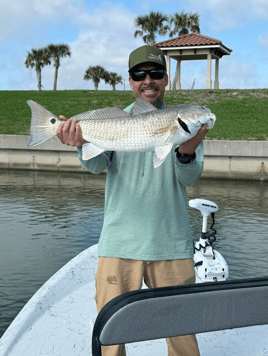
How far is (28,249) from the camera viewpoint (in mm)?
8547

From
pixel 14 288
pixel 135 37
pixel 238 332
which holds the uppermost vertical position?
pixel 135 37

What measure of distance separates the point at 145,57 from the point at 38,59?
6451cm

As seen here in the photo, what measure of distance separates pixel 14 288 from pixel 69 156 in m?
12.6

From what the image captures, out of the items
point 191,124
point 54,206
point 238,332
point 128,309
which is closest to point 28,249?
point 54,206

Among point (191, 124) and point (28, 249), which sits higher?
point (191, 124)

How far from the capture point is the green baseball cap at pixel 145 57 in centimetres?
262

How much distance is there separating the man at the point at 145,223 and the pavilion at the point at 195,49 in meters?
31.4

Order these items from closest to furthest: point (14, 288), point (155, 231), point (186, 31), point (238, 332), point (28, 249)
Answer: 1. point (155, 231)
2. point (238, 332)
3. point (14, 288)
4. point (28, 249)
5. point (186, 31)

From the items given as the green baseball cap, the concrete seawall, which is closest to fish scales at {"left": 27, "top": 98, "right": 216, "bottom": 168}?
the green baseball cap

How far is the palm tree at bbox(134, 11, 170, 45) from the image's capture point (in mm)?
55094

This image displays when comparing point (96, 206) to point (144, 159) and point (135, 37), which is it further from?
point (135, 37)

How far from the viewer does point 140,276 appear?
263 centimetres

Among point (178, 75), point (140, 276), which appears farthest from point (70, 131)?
point (178, 75)

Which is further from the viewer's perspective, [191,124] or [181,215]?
[181,215]
